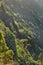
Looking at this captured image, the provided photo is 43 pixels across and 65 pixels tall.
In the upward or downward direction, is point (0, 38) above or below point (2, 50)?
above

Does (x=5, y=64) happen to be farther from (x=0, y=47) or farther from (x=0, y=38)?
(x=0, y=38)

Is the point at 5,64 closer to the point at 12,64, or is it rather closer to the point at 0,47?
the point at 12,64

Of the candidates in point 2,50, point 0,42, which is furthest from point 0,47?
point 0,42

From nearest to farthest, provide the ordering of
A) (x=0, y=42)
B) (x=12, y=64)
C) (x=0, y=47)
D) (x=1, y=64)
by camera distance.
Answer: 1. (x=1, y=64)
2. (x=12, y=64)
3. (x=0, y=47)
4. (x=0, y=42)

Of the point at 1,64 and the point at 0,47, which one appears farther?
the point at 0,47

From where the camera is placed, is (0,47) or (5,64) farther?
(0,47)

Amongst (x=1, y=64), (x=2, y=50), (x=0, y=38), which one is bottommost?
(x=1, y=64)

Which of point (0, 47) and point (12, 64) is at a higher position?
point (0, 47)

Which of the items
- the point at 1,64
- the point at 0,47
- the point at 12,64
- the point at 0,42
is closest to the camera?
the point at 1,64

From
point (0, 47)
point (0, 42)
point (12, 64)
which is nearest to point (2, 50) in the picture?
point (0, 47)
